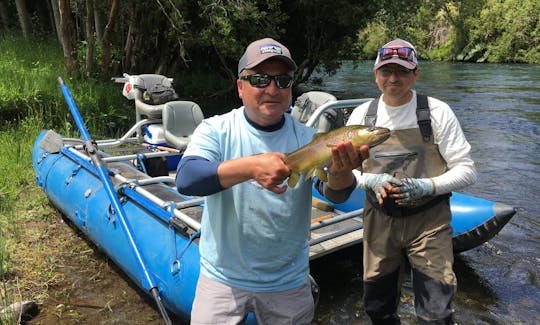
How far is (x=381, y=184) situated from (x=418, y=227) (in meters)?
0.38

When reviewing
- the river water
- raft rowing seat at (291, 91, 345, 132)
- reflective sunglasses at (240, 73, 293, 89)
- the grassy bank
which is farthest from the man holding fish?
raft rowing seat at (291, 91, 345, 132)

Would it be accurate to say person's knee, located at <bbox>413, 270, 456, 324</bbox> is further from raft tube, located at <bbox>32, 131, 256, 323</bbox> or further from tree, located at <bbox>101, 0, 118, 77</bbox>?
tree, located at <bbox>101, 0, 118, 77</bbox>

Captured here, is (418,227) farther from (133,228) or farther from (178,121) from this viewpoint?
(178,121)

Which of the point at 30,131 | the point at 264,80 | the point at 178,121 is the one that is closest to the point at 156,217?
the point at 264,80

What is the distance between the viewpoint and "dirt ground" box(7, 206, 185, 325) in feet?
13.2

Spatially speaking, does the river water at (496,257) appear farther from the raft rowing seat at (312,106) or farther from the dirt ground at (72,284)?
the dirt ground at (72,284)

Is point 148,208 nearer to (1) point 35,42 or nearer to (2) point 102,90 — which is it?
(2) point 102,90

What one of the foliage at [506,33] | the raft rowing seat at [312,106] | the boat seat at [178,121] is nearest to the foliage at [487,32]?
the foliage at [506,33]

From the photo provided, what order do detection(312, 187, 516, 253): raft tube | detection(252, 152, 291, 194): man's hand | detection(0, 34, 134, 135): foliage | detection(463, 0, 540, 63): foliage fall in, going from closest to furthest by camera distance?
detection(252, 152, 291, 194): man's hand, detection(312, 187, 516, 253): raft tube, detection(0, 34, 134, 135): foliage, detection(463, 0, 540, 63): foliage

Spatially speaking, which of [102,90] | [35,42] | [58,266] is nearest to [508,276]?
[58,266]

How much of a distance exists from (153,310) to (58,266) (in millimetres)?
1348

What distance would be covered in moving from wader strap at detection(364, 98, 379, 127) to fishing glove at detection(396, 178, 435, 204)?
459 millimetres

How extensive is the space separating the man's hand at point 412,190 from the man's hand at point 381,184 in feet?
0.10

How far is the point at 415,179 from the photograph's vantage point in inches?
107
